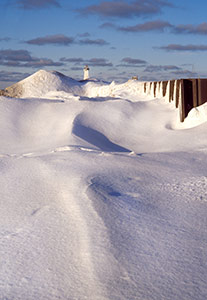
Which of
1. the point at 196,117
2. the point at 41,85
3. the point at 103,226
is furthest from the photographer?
the point at 41,85

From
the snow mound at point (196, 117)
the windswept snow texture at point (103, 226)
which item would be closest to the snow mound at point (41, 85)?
the snow mound at point (196, 117)

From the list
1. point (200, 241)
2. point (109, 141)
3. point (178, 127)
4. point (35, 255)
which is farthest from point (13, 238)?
point (178, 127)

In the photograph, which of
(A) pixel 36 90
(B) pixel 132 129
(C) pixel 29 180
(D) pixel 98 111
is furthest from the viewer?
(A) pixel 36 90

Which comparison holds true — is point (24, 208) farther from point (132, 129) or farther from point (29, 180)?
point (132, 129)

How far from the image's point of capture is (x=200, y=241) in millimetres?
2188

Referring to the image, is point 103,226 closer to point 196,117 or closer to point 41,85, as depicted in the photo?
point 196,117

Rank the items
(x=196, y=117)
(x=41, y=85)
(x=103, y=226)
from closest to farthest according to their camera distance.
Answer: (x=103, y=226) < (x=196, y=117) < (x=41, y=85)

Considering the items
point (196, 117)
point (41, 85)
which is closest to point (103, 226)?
point (196, 117)

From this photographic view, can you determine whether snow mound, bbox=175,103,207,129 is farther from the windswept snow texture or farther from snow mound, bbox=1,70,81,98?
snow mound, bbox=1,70,81,98

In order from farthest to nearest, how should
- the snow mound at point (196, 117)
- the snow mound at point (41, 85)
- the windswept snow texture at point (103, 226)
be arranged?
1. the snow mound at point (41, 85)
2. the snow mound at point (196, 117)
3. the windswept snow texture at point (103, 226)

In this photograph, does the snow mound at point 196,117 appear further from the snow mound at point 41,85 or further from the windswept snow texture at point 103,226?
the snow mound at point 41,85

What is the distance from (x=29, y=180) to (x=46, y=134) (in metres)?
3.44

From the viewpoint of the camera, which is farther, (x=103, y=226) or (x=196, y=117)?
(x=196, y=117)

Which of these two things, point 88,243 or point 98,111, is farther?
point 98,111
